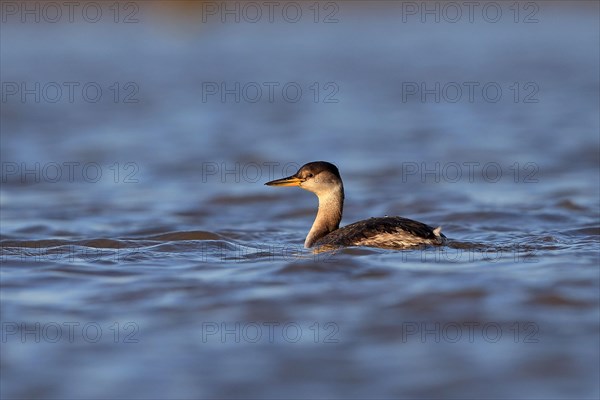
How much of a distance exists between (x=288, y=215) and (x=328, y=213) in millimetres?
2179

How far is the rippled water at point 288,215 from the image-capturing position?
6828 millimetres

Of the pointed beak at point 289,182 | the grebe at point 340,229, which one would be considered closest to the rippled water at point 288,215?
the grebe at point 340,229

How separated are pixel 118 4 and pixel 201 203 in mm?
16630

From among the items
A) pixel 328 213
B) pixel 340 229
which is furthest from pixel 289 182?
pixel 340 229

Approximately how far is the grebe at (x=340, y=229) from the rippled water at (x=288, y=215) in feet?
0.50

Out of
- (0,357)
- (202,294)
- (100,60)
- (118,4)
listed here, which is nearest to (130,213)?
(202,294)

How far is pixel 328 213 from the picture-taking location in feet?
35.3

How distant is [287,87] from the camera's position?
22688 millimetres

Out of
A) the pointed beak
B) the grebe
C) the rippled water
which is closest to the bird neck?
the grebe

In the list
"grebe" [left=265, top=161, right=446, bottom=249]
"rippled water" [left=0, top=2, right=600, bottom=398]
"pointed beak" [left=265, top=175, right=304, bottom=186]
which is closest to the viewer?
"rippled water" [left=0, top=2, right=600, bottom=398]

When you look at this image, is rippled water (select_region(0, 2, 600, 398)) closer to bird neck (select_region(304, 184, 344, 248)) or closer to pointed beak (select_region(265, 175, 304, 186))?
bird neck (select_region(304, 184, 344, 248))

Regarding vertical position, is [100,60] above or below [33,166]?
above

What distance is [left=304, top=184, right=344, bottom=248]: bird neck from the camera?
1067 cm

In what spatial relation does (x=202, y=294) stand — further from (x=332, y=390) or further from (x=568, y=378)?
(x=568, y=378)
